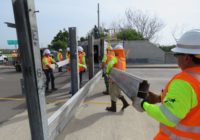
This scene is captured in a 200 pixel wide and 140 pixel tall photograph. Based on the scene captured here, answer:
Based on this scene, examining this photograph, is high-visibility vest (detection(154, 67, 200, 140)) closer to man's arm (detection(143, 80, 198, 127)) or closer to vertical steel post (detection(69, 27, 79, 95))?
man's arm (detection(143, 80, 198, 127))

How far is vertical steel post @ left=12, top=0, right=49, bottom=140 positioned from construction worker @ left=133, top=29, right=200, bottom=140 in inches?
61.2

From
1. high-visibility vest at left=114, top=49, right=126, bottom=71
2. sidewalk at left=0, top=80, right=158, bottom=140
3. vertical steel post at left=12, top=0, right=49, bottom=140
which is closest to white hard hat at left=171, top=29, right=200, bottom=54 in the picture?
vertical steel post at left=12, top=0, right=49, bottom=140

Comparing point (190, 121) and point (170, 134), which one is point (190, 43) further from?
point (170, 134)

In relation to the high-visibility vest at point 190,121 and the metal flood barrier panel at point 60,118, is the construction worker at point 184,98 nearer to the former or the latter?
the high-visibility vest at point 190,121

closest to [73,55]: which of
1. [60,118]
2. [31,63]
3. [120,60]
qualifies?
[120,60]

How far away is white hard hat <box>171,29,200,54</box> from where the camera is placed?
6.63 feet

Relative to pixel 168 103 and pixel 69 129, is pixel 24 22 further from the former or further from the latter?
pixel 69 129

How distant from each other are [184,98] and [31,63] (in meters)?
1.86

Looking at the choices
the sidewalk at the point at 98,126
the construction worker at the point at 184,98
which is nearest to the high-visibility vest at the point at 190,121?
the construction worker at the point at 184,98

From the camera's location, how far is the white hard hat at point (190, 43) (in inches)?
79.6

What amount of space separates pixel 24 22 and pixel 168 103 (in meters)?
1.86

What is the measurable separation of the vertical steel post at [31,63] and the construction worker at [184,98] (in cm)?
155

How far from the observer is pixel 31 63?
2.93 metres

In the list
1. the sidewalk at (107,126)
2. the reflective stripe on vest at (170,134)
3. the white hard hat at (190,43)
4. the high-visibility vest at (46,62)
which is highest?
the white hard hat at (190,43)
